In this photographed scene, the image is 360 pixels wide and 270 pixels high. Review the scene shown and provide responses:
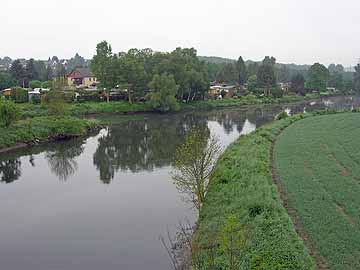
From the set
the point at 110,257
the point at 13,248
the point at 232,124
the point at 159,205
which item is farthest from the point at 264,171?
the point at 232,124

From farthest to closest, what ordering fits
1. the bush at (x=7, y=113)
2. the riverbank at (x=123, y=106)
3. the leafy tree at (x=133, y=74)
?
the leafy tree at (x=133, y=74) < the riverbank at (x=123, y=106) < the bush at (x=7, y=113)

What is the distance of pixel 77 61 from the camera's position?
180 m

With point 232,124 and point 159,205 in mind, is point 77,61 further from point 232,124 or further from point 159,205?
point 159,205

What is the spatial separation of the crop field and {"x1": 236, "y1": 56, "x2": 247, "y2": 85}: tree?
6830 centimetres

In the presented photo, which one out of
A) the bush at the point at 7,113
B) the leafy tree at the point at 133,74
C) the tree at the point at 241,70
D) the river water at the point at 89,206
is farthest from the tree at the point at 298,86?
the bush at the point at 7,113

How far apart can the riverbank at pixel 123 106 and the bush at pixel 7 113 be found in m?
7.03

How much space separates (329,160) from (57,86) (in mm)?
38943

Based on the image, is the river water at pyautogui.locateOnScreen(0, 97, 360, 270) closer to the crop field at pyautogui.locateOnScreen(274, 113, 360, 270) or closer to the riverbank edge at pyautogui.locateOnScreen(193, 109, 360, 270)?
the riverbank edge at pyautogui.locateOnScreen(193, 109, 360, 270)

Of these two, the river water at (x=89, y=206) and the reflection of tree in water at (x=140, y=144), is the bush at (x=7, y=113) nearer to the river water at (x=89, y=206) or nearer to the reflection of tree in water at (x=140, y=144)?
the river water at (x=89, y=206)

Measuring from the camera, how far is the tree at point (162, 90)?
58031 millimetres

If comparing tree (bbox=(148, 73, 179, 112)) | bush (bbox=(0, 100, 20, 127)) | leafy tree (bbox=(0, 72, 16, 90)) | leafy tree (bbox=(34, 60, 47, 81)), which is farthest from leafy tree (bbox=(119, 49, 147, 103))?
leafy tree (bbox=(34, 60, 47, 81))

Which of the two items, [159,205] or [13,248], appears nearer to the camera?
[13,248]

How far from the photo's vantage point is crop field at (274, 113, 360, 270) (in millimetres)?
11259

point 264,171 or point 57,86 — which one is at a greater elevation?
point 57,86
